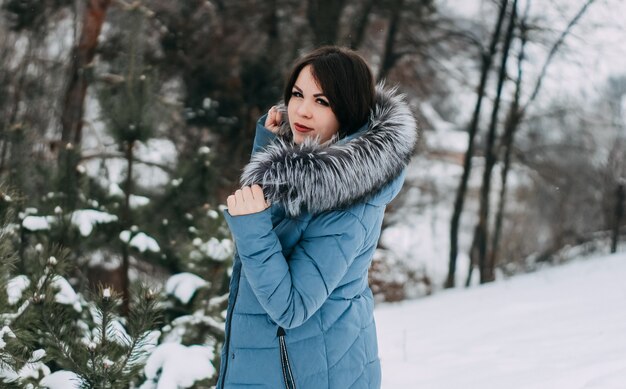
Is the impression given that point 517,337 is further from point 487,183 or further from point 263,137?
point 487,183

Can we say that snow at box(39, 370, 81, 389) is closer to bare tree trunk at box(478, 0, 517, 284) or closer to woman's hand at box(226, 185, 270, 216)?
woman's hand at box(226, 185, 270, 216)

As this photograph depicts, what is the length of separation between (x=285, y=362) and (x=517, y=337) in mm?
4479

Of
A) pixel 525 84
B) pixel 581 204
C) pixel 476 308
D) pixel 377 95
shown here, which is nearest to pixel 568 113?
pixel 525 84

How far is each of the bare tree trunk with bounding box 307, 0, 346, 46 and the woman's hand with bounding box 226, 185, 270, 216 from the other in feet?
33.4

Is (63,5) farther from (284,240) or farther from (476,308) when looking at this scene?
(284,240)

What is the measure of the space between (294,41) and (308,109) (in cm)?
1022

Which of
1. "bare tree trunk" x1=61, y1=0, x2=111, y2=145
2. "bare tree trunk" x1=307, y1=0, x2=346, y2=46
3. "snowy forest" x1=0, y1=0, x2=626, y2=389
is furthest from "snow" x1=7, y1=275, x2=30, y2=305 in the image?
"bare tree trunk" x1=307, y1=0, x2=346, y2=46

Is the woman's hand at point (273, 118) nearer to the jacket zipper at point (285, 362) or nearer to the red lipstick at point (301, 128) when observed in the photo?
the red lipstick at point (301, 128)

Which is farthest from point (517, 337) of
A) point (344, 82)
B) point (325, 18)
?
point (325, 18)

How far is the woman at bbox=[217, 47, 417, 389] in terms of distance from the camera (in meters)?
1.76

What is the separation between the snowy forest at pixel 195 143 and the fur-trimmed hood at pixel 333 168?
1.21 ft

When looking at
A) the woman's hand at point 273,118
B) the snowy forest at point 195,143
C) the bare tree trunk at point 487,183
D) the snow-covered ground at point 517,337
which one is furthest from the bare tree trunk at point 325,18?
the woman's hand at point 273,118

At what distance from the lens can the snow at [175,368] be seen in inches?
125

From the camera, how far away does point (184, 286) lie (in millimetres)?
4191
